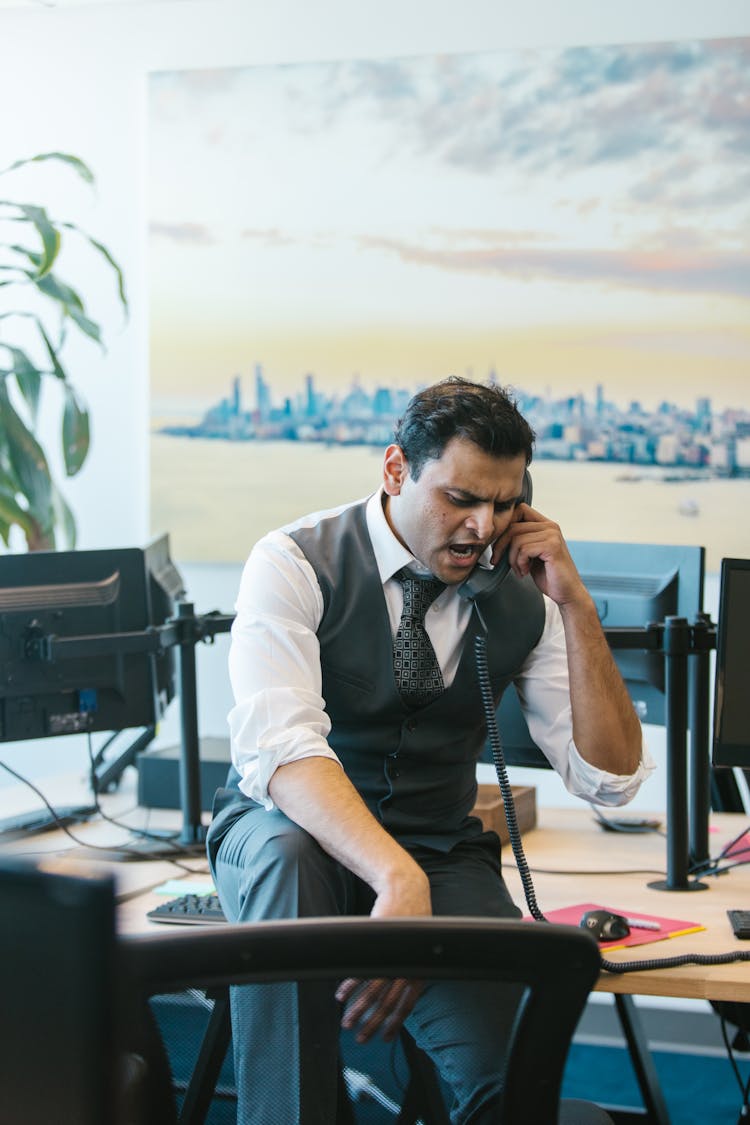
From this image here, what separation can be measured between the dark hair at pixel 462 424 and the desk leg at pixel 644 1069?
3.45ft

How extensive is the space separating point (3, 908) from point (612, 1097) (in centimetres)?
241

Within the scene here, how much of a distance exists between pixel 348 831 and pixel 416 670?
1.10 ft

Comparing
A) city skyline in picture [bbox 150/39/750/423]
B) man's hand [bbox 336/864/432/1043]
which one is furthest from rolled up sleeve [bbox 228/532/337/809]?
city skyline in picture [bbox 150/39/750/423]

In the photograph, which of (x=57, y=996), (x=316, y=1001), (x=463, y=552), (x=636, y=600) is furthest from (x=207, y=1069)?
(x=636, y=600)

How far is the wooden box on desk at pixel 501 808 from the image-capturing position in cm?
206

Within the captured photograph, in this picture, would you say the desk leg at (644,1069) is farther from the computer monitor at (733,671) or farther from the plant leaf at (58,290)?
the plant leaf at (58,290)

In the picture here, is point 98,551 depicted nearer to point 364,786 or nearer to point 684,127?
point 364,786

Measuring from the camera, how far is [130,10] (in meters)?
3.61

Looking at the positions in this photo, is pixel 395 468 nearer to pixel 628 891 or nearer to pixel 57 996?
pixel 628 891

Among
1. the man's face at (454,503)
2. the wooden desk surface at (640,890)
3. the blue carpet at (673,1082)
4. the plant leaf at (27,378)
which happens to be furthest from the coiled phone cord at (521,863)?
the plant leaf at (27,378)

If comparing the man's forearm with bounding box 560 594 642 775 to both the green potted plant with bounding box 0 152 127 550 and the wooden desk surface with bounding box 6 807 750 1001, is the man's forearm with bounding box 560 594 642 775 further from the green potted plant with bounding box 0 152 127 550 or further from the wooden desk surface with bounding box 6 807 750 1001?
the green potted plant with bounding box 0 152 127 550

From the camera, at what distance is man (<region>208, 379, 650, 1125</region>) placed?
1632mm

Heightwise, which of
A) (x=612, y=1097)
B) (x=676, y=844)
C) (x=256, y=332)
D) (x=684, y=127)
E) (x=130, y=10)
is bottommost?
(x=612, y=1097)

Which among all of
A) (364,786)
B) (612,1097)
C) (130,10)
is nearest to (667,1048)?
(612,1097)
